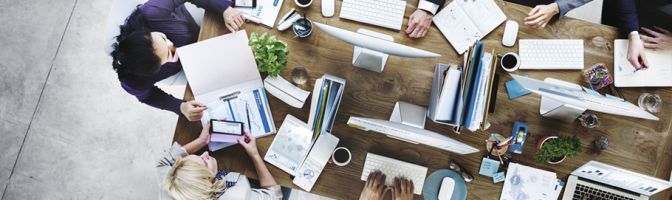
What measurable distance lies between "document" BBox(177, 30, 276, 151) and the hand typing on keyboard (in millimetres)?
491

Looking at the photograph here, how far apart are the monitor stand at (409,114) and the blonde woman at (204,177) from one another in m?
0.59

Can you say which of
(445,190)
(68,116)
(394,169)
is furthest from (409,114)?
(68,116)

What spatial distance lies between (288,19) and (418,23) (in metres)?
0.56

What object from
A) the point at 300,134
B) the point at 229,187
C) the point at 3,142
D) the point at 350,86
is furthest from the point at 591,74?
the point at 3,142

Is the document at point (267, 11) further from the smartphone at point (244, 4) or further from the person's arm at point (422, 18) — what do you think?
the person's arm at point (422, 18)

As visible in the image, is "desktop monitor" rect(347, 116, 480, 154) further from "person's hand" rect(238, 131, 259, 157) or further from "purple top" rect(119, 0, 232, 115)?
"purple top" rect(119, 0, 232, 115)

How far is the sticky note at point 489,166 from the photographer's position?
6.78 ft

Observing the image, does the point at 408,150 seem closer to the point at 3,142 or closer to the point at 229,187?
the point at 229,187

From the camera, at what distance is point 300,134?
6.79 feet

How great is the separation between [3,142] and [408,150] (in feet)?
8.46

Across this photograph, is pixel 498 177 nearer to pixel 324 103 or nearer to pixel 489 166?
pixel 489 166

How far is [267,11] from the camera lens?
6.98ft

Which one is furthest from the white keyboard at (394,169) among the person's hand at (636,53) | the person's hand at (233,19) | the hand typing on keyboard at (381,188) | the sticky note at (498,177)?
the person's hand at (636,53)

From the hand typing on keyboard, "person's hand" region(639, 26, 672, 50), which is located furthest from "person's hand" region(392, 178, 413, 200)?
"person's hand" region(639, 26, 672, 50)
